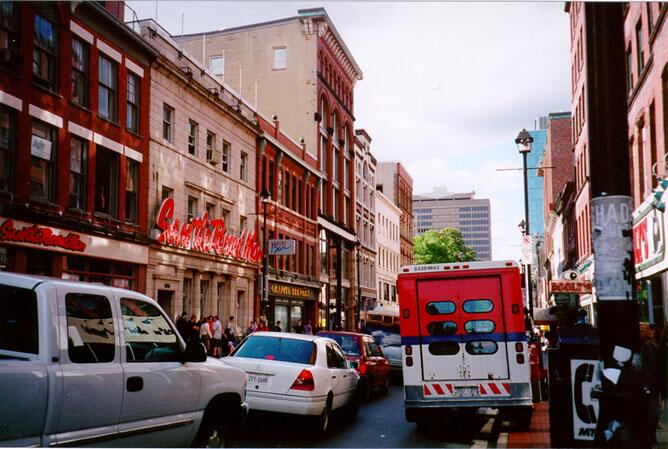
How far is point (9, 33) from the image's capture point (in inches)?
790

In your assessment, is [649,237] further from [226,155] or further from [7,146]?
[226,155]

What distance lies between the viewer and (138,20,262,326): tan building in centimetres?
2794

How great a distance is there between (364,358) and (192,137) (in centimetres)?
1686

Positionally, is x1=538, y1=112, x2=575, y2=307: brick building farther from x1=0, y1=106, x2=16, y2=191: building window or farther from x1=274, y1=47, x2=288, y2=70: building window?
x1=0, y1=106, x2=16, y2=191: building window

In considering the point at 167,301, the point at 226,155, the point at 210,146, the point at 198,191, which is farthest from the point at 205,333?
the point at 226,155

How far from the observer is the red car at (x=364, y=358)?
1738 cm

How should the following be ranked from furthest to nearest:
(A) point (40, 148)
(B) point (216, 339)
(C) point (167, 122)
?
(C) point (167, 122), (B) point (216, 339), (A) point (40, 148)

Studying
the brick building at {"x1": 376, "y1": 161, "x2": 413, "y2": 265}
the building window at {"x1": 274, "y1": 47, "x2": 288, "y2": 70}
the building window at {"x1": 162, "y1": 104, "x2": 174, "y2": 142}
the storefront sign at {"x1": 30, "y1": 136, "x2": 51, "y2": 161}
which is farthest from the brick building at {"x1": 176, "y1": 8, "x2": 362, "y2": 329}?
the brick building at {"x1": 376, "y1": 161, "x2": 413, "y2": 265}

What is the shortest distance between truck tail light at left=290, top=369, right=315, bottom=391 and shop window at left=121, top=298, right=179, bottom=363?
404cm

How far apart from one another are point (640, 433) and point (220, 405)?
5.04m

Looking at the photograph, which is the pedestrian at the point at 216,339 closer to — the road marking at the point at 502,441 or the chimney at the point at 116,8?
the chimney at the point at 116,8

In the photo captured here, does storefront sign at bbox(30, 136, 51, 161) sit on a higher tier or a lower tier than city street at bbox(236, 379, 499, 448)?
higher

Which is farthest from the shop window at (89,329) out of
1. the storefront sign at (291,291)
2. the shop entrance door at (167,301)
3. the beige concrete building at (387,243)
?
the beige concrete building at (387,243)

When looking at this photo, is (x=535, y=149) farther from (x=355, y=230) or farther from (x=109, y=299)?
(x=109, y=299)
